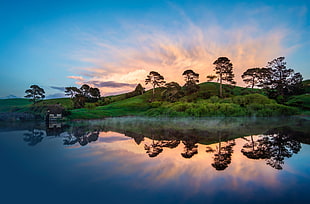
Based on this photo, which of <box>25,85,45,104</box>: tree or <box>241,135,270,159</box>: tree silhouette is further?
<box>25,85,45,104</box>: tree

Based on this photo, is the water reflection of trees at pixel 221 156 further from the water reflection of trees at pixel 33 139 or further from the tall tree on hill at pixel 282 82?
the tall tree on hill at pixel 282 82

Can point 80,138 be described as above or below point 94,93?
below

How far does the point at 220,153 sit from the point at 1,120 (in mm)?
26112

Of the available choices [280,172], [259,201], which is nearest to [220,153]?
[280,172]

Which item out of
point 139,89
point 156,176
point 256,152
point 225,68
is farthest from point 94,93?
point 156,176

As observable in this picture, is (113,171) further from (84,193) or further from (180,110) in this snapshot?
(180,110)

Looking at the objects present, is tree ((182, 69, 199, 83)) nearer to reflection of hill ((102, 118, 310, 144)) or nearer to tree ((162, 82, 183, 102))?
tree ((162, 82, 183, 102))

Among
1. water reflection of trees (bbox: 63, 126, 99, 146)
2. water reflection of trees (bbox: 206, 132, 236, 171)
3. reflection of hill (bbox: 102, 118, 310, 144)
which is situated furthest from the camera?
reflection of hill (bbox: 102, 118, 310, 144)

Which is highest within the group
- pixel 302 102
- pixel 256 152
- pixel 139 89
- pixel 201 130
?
pixel 139 89

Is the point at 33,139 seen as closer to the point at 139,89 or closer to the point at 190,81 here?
the point at 190,81

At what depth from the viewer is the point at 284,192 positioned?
12.6ft

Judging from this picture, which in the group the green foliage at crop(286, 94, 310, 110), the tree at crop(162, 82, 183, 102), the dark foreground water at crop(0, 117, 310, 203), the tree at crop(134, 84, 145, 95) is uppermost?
the tree at crop(134, 84, 145, 95)

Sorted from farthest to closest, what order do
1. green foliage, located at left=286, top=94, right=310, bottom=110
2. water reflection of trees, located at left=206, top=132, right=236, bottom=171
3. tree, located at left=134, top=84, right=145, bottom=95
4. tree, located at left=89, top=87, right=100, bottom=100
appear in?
tree, located at left=134, top=84, right=145, bottom=95
tree, located at left=89, top=87, right=100, bottom=100
green foliage, located at left=286, top=94, right=310, bottom=110
water reflection of trees, located at left=206, top=132, right=236, bottom=171

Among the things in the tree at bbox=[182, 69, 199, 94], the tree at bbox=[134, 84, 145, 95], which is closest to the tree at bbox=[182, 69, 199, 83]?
the tree at bbox=[182, 69, 199, 94]
